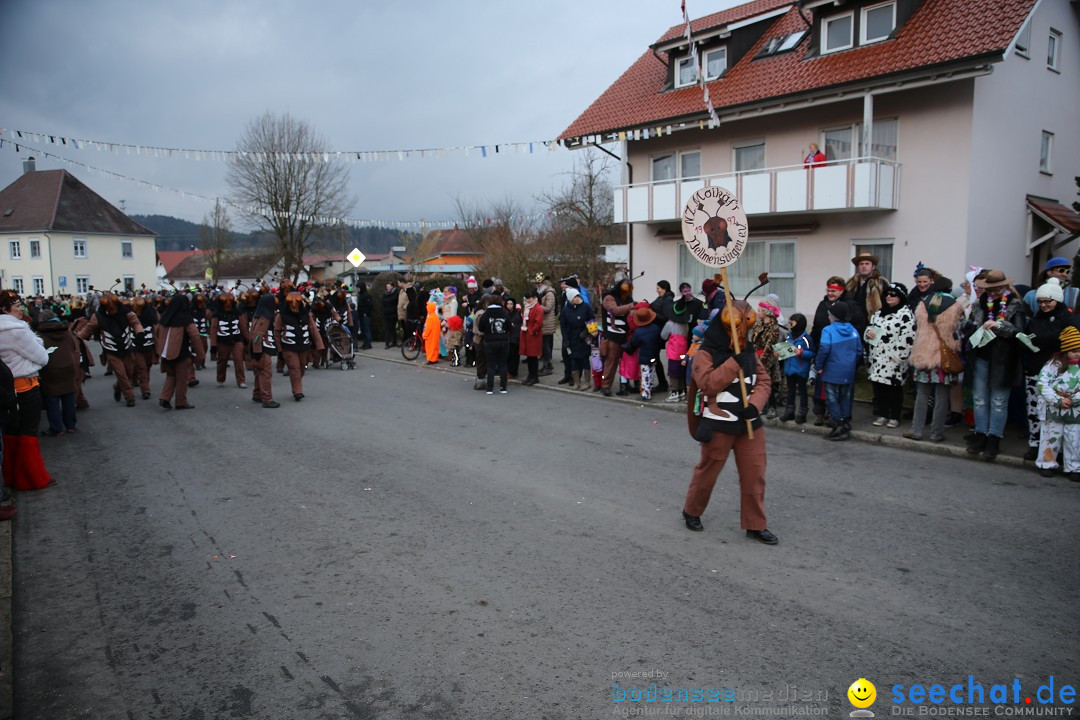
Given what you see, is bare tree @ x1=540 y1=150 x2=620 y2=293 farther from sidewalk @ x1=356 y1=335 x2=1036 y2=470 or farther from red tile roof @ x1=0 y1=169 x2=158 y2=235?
red tile roof @ x1=0 y1=169 x2=158 y2=235

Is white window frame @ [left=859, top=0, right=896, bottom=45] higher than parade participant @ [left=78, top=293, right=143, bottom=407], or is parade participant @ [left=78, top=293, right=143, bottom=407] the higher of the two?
white window frame @ [left=859, top=0, right=896, bottom=45]

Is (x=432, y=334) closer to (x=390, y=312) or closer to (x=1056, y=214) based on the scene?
(x=390, y=312)

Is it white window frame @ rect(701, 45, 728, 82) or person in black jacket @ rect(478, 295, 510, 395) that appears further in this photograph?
white window frame @ rect(701, 45, 728, 82)

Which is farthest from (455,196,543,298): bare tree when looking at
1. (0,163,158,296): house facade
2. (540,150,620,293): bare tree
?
(0,163,158,296): house facade

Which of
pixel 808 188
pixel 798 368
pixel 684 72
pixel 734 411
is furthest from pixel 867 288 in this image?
pixel 684 72

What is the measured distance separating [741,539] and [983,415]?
4.40m

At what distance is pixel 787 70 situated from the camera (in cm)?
1858

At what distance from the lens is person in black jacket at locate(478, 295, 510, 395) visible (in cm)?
1327

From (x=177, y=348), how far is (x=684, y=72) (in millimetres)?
16197

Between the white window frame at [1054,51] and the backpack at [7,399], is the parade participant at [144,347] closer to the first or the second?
the backpack at [7,399]

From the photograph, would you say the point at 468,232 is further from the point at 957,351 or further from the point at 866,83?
the point at 957,351

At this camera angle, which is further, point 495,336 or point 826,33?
point 826,33

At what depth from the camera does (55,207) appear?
56500mm

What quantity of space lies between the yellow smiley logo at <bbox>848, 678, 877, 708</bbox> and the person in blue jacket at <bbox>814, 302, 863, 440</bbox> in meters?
6.22
